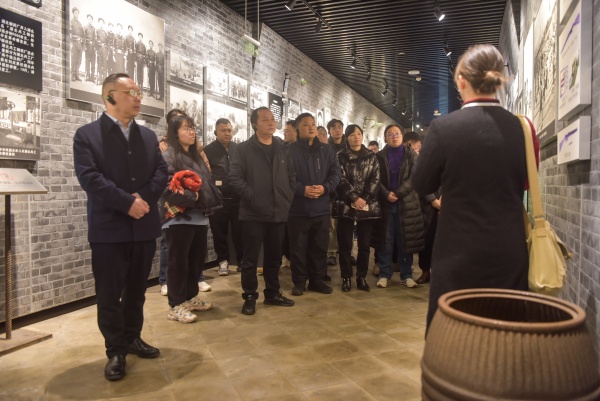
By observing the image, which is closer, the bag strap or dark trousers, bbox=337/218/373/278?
the bag strap

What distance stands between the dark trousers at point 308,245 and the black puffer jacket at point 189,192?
0.94 metres

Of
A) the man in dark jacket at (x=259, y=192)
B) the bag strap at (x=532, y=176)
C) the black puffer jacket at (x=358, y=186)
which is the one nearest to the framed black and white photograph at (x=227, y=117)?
the black puffer jacket at (x=358, y=186)

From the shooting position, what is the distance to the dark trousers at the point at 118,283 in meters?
2.70

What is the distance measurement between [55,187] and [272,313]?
84.7 inches

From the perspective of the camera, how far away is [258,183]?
4039 mm

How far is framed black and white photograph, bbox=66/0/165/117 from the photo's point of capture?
4312 millimetres

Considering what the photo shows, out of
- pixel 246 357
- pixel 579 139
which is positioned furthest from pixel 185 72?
pixel 579 139

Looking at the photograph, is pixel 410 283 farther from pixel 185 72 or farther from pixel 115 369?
pixel 185 72

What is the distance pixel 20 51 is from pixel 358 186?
3.12 metres

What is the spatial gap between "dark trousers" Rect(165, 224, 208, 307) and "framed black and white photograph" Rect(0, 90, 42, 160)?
1306mm

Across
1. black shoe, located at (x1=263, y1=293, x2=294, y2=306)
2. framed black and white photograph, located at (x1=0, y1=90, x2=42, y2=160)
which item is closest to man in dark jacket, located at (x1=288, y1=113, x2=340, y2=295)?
→ black shoe, located at (x1=263, y1=293, x2=294, y2=306)

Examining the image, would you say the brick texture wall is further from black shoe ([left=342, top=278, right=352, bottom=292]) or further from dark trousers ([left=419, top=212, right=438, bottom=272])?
black shoe ([left=342, top=278, right=352, bottom=292])

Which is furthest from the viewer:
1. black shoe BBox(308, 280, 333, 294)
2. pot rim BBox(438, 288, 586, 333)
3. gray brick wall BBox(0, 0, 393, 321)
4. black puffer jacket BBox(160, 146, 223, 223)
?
black shoe BBox(308, 280, 333, 294)

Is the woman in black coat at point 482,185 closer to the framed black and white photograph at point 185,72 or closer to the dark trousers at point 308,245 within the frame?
the dark trousers at point 308,245
